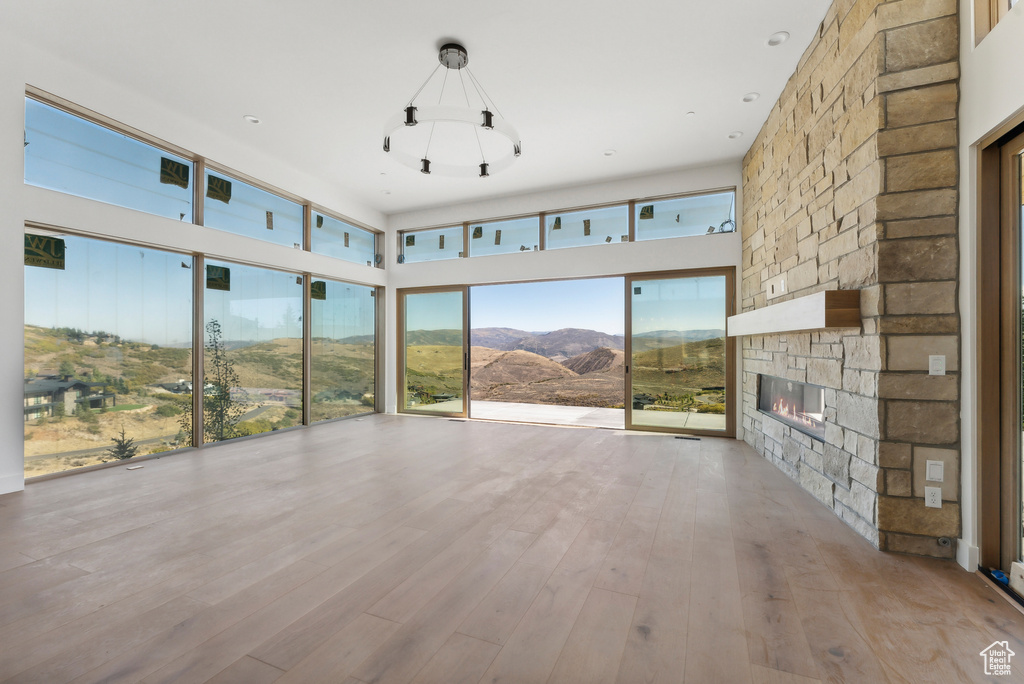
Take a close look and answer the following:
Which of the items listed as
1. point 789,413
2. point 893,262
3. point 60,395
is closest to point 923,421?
point 893,262

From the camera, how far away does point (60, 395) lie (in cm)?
383

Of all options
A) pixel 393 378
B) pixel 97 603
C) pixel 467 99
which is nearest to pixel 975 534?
pixel 97 603

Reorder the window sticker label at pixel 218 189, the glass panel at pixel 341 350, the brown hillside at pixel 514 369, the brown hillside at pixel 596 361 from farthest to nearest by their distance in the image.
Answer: the brown hillside at pixel 514 369 → the brown hillside at pixel 596 361 → the glass panel at pixel 341 350 → the window sticker label at pixel 218 189

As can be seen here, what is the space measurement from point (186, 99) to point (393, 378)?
4.74 m

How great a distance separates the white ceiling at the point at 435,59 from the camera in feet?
10.0

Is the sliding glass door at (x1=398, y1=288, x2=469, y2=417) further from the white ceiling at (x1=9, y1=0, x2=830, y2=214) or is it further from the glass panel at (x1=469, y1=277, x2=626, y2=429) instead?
the glass panel at (x1=469, y1=277, x2=626, y2=429)

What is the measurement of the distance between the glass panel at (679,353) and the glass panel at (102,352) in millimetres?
5479

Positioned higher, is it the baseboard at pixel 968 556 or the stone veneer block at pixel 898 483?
the stone veneer block at pixel 898 483

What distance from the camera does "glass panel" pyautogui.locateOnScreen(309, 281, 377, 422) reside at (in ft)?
21.2

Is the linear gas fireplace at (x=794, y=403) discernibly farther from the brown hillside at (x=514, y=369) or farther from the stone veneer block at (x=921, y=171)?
the brown hillside at (x=514, y=369)

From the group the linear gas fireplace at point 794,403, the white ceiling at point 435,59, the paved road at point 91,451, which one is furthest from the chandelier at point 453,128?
the paved road at point 91,451

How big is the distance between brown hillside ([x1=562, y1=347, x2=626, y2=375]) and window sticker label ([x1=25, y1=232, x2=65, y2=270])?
35.3 ft

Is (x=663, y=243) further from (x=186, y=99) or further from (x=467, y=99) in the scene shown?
(x=186, y=99)

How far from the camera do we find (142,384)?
4.38 meters
